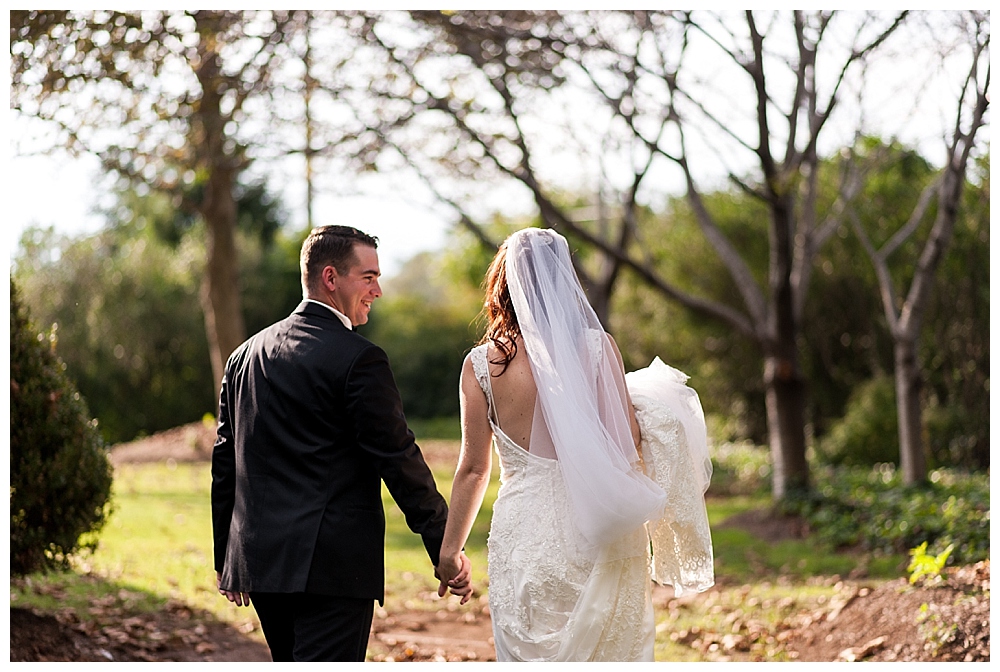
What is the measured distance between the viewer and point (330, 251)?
335 centimetres

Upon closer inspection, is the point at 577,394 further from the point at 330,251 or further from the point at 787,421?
the point at 787,421

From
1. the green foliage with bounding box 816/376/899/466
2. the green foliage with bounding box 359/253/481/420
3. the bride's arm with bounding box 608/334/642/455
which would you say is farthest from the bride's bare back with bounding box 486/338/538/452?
the green foliage with bounding box 359/253/481/420

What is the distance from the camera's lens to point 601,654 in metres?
3.31

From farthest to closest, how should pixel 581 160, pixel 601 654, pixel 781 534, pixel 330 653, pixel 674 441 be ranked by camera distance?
pixel 581 160 → pixel 781 534 → pixel 674 441 → pixel 601 654 → pixel 330 653

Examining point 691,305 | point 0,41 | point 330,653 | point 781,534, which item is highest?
Answer: point 0,41

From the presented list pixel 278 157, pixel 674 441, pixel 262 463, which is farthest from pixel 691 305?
pixel 262 463

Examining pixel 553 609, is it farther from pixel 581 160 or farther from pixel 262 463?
pixel 581 160

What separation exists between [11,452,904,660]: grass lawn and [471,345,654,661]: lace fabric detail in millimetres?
2248

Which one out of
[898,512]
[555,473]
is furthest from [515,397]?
[898,512]

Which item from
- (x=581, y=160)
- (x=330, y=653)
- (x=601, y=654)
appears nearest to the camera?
(x=330, y=653)

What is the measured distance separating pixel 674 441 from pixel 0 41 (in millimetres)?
4141

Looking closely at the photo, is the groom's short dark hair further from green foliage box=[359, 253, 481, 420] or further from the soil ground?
green foliage box=[359, 253, 481, 420]

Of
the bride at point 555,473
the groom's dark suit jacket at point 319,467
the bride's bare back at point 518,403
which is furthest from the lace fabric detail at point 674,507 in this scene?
the groom's dark suit jacket at point 319,467

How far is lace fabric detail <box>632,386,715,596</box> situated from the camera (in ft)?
11.8
